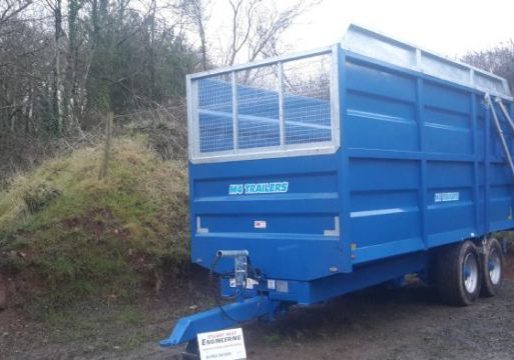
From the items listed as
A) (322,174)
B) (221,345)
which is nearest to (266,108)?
(322,174)

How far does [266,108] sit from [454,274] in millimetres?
3312

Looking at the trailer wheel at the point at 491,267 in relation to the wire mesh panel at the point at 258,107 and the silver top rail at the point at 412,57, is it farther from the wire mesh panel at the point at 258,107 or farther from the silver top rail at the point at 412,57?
the wire mesh panel at the point at 258,107

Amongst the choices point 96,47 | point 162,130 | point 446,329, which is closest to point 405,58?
point 446,329

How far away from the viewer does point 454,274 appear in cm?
784

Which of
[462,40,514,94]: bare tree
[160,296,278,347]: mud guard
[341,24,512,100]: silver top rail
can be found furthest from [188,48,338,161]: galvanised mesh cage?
[462,40,514,94]: bare tree

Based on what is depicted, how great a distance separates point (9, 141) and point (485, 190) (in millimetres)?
9493

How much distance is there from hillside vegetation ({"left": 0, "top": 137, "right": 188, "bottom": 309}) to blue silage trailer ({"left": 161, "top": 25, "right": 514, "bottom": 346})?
6.34 feet

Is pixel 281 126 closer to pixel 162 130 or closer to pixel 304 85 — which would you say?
pixel 304 85

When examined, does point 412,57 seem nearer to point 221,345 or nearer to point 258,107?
point 258,107

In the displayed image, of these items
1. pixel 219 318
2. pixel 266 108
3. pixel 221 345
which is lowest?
pixel 221 345

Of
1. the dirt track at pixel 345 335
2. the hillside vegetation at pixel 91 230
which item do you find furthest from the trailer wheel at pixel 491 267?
the hillside vegetation at pixel 91 230

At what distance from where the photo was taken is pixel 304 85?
6078 mm

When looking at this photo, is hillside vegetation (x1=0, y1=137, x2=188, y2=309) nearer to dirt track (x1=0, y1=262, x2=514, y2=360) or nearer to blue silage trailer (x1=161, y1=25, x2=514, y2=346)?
dirt track (x1=0, y1=262, x2=514, y2=360)

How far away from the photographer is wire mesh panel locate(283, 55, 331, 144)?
5875 millimetres
